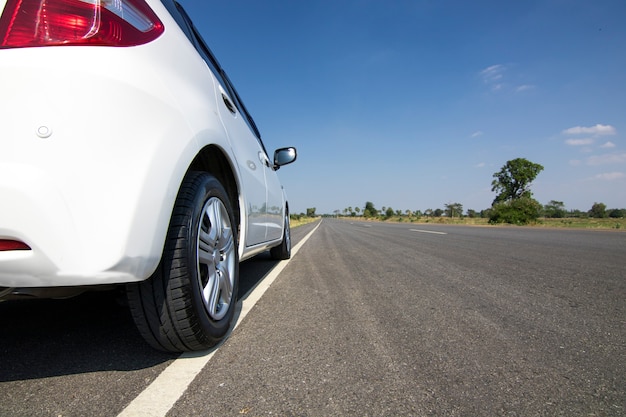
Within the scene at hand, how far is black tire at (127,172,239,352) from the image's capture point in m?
1.42

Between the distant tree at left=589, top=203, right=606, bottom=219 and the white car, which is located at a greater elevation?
Result: the distant tree at left=589, top=203, right=606, bottom=219

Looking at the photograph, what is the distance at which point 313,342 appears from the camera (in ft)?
5.84

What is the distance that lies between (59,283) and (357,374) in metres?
1.18

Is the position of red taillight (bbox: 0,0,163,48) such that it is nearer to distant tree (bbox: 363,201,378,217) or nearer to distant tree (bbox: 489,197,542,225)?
distant tree (bbox: 489,197,542,225)

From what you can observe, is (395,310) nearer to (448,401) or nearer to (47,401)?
(448,401)

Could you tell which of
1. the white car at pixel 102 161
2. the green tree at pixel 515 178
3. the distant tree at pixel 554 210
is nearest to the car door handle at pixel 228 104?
the white car at pixel 102 161

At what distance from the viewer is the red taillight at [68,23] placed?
1.17 m

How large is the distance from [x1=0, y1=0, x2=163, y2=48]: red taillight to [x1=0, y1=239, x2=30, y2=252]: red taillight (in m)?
0.67

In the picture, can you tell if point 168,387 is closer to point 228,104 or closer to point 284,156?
point 228,104

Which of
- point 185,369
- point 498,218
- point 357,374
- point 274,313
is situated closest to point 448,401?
point 357,374

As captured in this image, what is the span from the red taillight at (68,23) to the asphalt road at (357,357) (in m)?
1.30

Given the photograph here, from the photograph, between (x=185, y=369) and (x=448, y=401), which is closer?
(x=448, y=401)

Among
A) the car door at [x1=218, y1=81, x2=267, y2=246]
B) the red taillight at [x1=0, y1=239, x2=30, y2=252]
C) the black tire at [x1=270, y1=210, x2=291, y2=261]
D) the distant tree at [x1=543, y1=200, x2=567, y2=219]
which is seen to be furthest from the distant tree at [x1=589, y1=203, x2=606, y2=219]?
the red taillight at [x1=0, y1=239, x2=30, y2=252]

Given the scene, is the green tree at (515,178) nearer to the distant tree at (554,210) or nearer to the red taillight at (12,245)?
the distant tree at (554,210)
